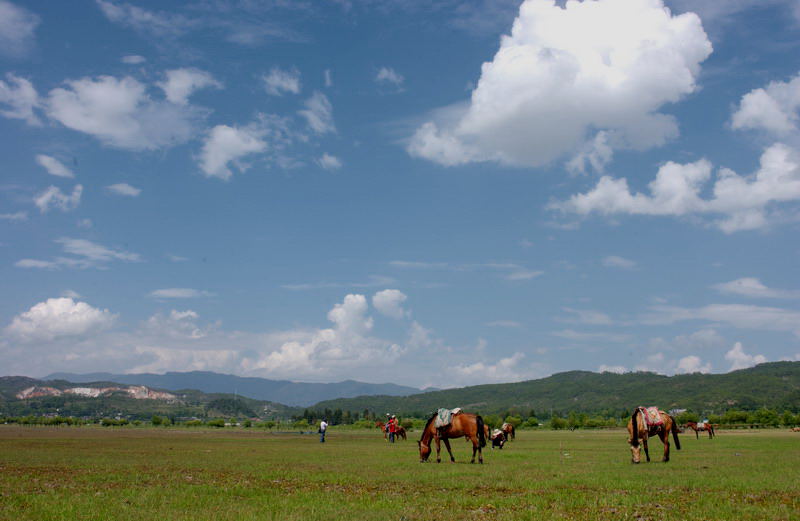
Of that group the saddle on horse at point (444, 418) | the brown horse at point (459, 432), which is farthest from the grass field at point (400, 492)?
the saddle on horse at point (444, 418)

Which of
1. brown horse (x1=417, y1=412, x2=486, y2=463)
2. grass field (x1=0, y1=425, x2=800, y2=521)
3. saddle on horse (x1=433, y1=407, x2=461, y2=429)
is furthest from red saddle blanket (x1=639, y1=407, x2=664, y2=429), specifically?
saddle on horse (x1=433, y1=407, x2=461, y2=429)

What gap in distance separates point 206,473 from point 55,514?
32.8 ft

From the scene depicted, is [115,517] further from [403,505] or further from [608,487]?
[608,487]

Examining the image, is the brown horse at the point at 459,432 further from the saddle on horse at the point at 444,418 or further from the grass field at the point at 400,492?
the grass field at the point at 400,492

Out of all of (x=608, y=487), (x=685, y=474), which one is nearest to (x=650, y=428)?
(x=685, y=474)

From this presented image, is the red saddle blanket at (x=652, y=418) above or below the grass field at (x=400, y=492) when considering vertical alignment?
above

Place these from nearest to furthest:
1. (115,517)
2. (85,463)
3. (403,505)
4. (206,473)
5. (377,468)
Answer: (115,517), (403,505), (206,473), (377,468), (85,463)

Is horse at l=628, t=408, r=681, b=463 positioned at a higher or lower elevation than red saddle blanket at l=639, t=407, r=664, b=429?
lower

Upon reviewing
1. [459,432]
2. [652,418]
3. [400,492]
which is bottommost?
[400,492]

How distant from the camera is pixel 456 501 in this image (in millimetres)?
14641

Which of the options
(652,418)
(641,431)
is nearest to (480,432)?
(641,431)

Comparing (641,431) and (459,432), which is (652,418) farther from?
(459,432)

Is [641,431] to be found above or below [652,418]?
below

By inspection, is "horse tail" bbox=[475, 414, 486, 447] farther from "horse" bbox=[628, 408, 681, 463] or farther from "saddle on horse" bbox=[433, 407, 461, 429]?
"horse" bbox=[628, 408, 681, 463]
